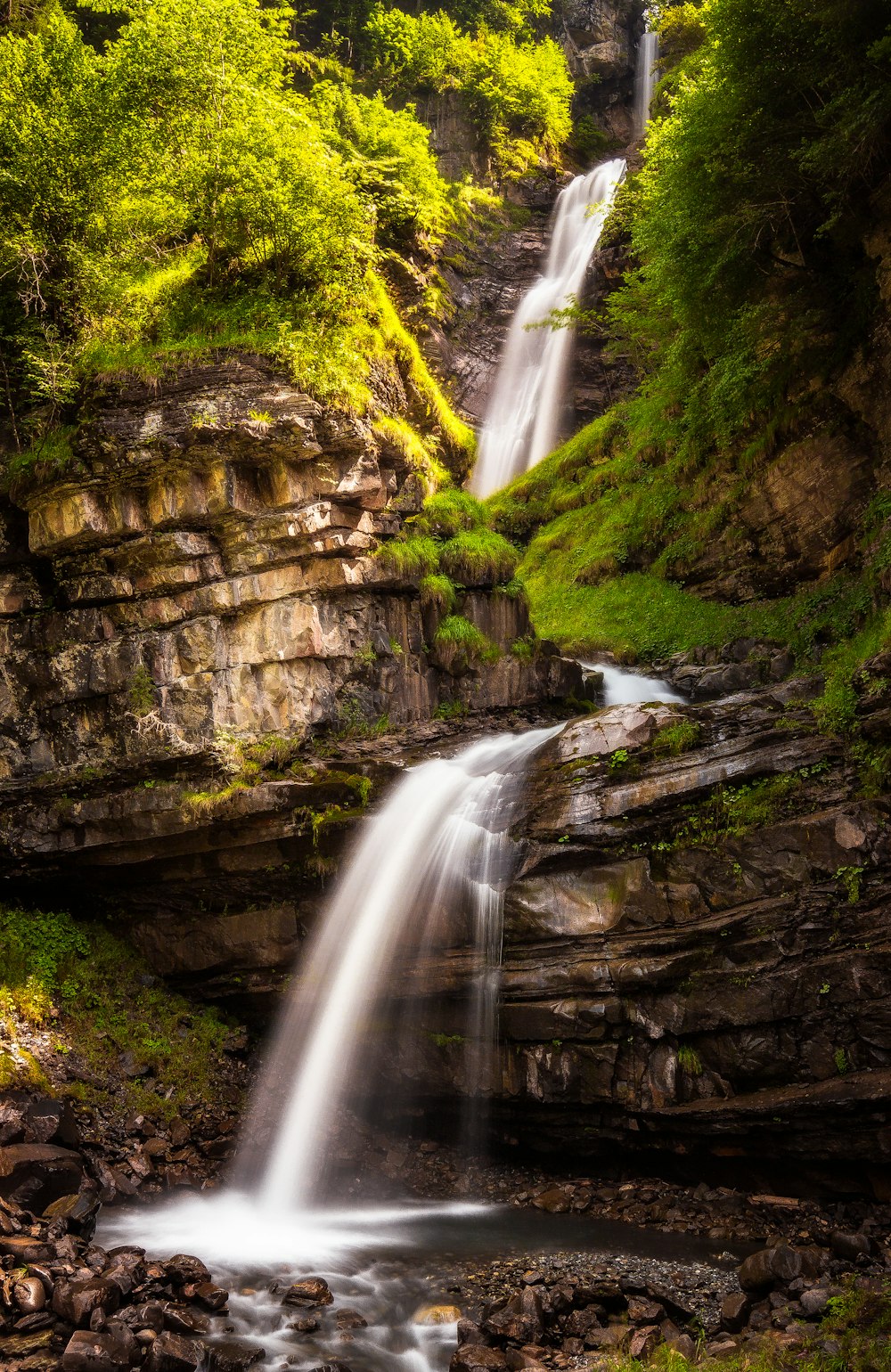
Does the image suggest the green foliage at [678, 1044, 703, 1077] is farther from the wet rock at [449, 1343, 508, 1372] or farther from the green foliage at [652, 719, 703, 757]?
the wet rock at [449, 1343, 508, 1372]

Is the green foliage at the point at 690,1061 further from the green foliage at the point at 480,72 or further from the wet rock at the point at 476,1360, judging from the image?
the green foliage at the point at 480,72

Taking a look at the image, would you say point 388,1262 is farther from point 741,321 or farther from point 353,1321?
point 741,321

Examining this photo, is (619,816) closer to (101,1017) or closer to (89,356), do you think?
(101,1017)

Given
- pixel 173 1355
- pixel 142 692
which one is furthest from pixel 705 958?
pixel 142 692

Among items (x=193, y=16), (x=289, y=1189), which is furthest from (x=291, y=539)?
(x=193, y=16)

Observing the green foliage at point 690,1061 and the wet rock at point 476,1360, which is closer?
the wet rock at point 476,1360

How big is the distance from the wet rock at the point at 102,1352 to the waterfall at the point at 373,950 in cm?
427

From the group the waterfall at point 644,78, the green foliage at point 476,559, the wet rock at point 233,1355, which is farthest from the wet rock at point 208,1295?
the waterfall at point 644,78

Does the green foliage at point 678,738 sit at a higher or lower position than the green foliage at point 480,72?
lower

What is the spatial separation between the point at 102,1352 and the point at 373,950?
20.0 feet

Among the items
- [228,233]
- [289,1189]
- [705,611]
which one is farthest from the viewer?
[705,611]

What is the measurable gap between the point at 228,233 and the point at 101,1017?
13.8m

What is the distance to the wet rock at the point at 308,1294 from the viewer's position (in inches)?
314

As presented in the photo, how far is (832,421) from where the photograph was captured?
53.8 feet
